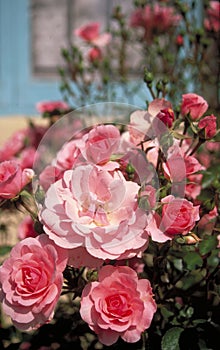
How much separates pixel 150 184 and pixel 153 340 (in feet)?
0.80

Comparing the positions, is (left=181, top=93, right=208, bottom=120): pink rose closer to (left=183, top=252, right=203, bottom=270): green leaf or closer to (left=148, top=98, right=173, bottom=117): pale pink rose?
(left=148, top=98, right=173, bottom=117): pale pink rose

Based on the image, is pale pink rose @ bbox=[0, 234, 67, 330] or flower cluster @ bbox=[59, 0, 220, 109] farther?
flower cluster @ bbox=[59, 0, 220, 109]

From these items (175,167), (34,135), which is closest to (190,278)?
(175,167)

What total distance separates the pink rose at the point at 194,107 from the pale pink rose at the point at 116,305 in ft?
0.80

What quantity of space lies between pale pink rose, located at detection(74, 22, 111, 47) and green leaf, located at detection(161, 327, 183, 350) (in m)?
1.53

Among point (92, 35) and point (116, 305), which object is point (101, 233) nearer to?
point (116, 305)

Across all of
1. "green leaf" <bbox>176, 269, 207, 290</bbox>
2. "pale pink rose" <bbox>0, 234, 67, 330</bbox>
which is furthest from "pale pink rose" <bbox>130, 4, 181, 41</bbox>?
"pale pink rose" <bbox>0, 234, 67, 330</bbox>

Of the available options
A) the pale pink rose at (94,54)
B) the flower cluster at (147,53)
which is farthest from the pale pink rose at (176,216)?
the pale pink rose at (94,54)

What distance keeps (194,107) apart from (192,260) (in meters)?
0.20

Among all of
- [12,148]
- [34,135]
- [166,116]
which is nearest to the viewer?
[166,116]

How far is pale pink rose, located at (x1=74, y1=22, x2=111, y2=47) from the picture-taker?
2252mm

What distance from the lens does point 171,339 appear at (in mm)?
867

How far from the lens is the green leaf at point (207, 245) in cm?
87

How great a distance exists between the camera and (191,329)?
90cm
